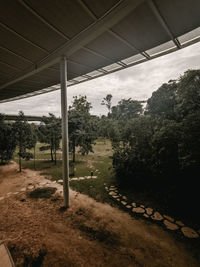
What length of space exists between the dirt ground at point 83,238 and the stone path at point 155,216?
0.27 meters

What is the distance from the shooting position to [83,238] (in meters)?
2.52

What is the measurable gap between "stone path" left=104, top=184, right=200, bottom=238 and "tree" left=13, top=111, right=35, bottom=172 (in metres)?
5.70

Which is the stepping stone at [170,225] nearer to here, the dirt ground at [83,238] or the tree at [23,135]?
the dirt ground at [83,238]

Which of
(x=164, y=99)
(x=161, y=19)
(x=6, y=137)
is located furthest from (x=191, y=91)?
(x=6, y=137)

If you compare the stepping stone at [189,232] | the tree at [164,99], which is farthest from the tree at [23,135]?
the stepping stone at [189,232]

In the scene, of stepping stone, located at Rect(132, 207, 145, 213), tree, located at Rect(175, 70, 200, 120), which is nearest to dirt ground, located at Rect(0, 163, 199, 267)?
stepping stone, located at Rect(132, 207, 145, 213)

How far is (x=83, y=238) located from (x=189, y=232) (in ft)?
8.19

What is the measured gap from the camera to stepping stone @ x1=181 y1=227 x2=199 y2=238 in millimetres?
2617

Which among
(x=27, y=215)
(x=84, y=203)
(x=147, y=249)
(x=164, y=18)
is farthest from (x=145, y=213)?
(x=164, y=18)

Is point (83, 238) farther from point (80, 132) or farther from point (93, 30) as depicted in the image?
point (80, 132)

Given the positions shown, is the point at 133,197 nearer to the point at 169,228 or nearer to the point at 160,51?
the point at 169,228

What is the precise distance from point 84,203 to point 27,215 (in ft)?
5.44

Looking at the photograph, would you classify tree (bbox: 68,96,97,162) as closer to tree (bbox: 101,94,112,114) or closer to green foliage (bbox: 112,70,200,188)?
green foliage (bbox: 112,70,200,188)

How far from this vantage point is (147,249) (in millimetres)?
2277
